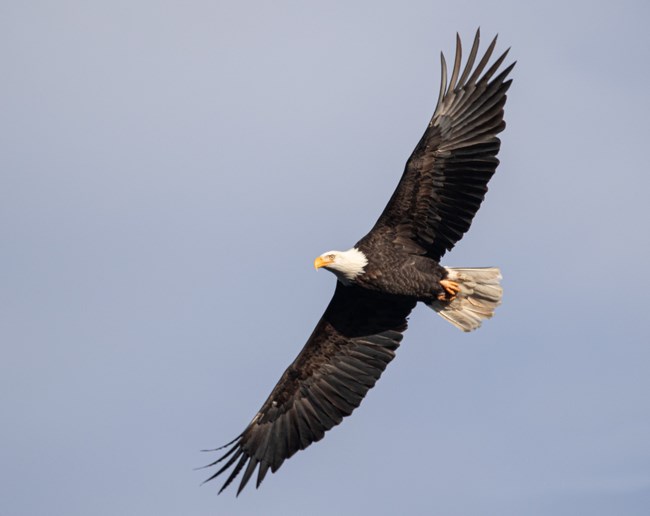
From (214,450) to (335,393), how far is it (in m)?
1.62

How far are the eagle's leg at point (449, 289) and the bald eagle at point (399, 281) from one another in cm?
1

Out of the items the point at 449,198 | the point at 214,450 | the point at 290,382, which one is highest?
the point at 449,198

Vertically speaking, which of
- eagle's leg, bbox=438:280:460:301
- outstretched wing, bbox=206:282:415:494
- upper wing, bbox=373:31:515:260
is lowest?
outstretched wing, bbox=206:282:415:494

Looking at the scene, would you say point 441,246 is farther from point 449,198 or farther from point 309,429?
point 309,429

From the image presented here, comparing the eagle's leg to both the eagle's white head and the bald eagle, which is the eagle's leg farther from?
the eagle's white head

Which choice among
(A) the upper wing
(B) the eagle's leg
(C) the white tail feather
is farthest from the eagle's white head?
(C) the white tail feather

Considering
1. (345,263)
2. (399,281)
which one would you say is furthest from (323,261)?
(399,281)

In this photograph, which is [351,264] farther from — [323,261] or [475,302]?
[475,302]

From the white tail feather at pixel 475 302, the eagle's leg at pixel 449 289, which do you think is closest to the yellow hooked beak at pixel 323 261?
the eagle's leg at pixel 449 289

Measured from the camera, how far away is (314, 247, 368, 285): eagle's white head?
14.4m

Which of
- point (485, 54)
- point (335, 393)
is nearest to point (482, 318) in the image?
point (335, 393)

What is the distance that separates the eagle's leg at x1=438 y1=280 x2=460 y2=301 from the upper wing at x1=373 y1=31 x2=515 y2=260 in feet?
1.25

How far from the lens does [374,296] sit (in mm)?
14977

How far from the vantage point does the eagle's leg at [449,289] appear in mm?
14727
